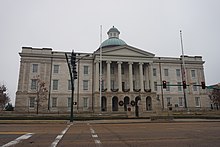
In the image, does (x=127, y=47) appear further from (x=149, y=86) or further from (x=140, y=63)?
(x=149, y=86)

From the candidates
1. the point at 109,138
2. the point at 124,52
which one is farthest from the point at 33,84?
the point at 109,138

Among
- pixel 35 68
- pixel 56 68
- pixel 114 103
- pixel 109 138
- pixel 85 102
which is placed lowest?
pixel 109 138

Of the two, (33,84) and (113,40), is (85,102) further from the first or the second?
(113,40)

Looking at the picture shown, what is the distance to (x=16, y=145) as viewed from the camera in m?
7.46

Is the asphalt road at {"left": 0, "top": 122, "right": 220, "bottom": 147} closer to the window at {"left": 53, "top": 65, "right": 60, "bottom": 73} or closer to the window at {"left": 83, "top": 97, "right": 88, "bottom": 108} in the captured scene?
the window at {"left": 83, "top": 97, "right": 88, "bottom": 108}

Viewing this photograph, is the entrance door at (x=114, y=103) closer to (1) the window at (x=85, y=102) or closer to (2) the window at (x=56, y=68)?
(1) the window at (x=85, y=102)

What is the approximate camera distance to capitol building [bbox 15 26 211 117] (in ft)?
156

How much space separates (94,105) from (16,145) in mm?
41810

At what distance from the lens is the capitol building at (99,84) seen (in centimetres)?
4756

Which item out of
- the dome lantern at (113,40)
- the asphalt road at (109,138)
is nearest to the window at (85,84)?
the dome lantern at (113,40)

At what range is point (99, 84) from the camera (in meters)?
49.8

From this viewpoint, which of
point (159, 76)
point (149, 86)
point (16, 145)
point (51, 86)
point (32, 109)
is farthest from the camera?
point (159, 76)

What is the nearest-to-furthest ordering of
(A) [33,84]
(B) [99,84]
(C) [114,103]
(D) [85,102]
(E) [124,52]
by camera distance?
(A) [33,84] < (B) [99,84] < (D) [85,102] < (E) [124,52] < (C) [114,103]

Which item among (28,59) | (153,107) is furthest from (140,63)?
(28,59)
